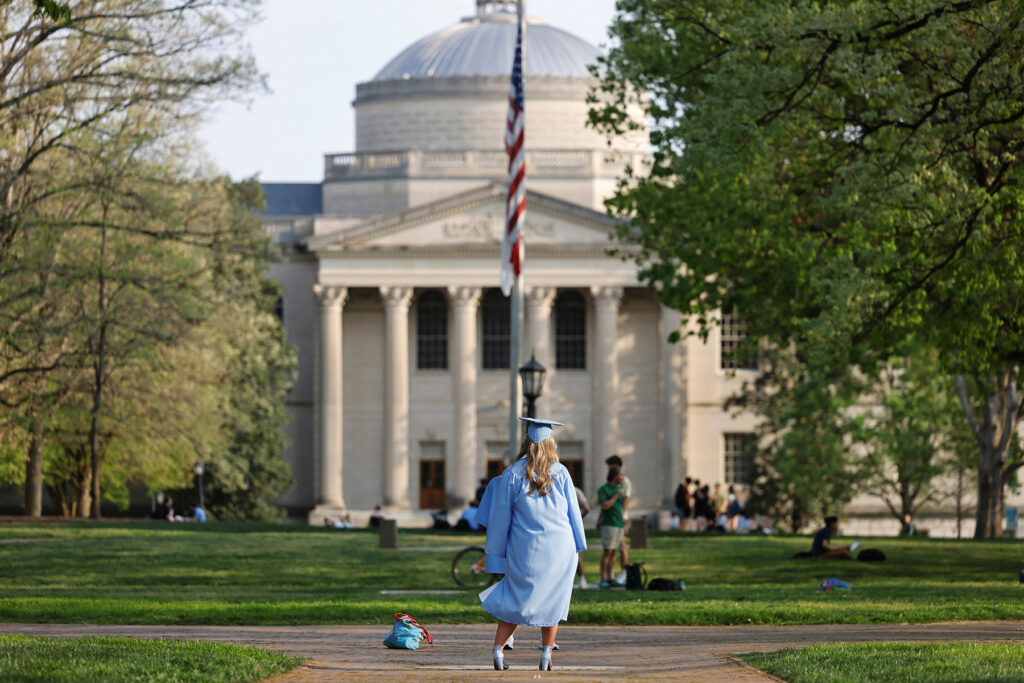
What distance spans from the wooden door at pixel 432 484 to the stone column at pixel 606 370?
6.43 meters

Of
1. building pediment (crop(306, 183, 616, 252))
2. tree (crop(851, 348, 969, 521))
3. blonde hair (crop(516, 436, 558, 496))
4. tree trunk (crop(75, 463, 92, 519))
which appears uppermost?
building pediment (crop(306, 183, 616, 252))

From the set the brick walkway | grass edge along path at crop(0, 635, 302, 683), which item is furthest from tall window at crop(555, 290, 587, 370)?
grass edge along path at crop(0, 635, 302, 683)

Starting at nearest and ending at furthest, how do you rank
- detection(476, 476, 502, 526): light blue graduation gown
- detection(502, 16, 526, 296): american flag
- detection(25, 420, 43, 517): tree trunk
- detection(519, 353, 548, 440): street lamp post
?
1. detection(476, 476, 502, 526): light blue graduation gown
2. detection(502, 16, 526, 296): american flag
3. detection(519, 353, 548, 440): street lamp post
4. detection(25, 420, 43, 517): tree trunk

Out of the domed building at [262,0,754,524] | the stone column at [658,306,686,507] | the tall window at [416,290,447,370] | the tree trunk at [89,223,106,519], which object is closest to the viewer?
the tree trunk at [89,223,106,519]

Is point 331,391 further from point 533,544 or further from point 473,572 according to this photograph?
point 533,544

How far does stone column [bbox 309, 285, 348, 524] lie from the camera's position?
68688 millimetres

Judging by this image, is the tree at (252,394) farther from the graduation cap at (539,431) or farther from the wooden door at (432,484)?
the graduation cap at (539,431)

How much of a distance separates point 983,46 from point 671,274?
1502cm

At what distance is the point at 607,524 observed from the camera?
23.9 m

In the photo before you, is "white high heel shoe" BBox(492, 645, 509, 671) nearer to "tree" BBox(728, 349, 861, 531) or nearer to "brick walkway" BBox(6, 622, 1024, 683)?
"brick walkway" BBox(6, 622, 1024, 683)

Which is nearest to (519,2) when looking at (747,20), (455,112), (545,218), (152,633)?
(747,20)

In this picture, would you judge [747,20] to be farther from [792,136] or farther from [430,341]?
[430,341]

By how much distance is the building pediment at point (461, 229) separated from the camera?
68062 millimetres

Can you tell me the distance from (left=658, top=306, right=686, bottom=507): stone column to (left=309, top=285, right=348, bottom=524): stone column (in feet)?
44.1
